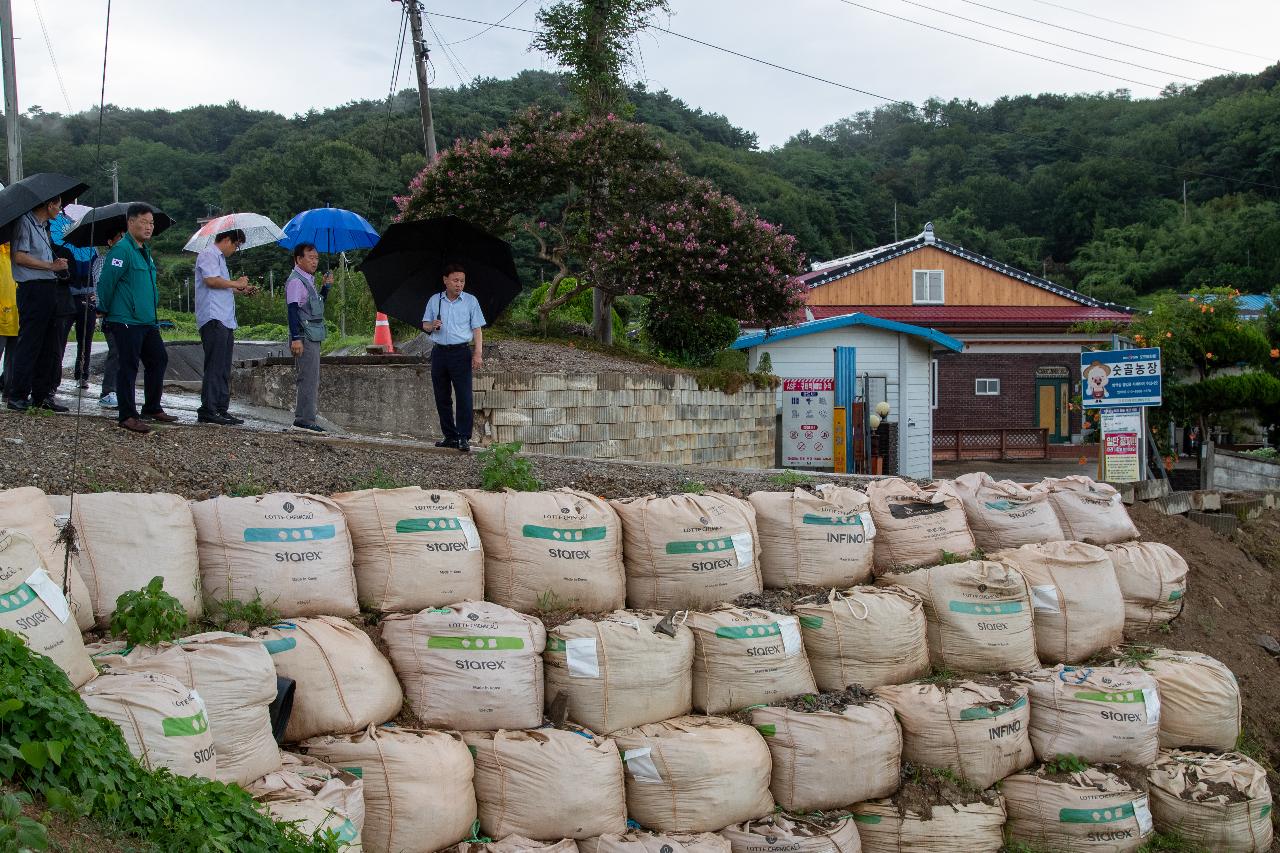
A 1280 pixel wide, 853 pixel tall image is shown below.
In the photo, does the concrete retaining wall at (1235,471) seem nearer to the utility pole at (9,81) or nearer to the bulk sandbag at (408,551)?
the bulk sandbag at (408,551)

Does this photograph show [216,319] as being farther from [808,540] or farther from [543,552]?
[808,540]

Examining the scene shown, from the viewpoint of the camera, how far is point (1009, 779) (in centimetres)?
537

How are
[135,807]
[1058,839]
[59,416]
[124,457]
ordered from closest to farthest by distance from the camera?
[135,807]
[1058,839]
[124,457]
[59,416]

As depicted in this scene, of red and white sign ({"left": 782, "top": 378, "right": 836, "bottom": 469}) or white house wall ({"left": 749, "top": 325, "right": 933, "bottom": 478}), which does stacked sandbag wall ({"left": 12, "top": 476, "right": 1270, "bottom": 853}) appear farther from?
white house wall ({"left": 749, "top": 325, "right": 933, "bottom": 478})

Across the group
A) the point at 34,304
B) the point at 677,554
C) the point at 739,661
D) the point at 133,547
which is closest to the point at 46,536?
the point at 133,547

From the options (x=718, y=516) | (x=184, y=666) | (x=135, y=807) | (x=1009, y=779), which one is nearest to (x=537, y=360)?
(x=718, y=516)

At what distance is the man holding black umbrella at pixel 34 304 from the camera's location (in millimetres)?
6664

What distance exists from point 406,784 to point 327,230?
24.1 feet

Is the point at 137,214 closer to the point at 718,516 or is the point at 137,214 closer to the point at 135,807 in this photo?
the point at 718,516

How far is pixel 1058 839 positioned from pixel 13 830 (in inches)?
178

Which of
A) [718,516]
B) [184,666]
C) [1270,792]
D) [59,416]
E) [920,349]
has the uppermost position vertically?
[920,349]

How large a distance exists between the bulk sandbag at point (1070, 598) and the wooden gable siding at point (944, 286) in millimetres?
18423

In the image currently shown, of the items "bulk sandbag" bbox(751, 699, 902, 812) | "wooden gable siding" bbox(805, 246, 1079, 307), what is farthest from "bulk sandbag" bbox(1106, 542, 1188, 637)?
"wooden gable siding" bbox(805, 246, 1079, 307)

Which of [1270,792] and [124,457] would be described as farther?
[1270,792]
